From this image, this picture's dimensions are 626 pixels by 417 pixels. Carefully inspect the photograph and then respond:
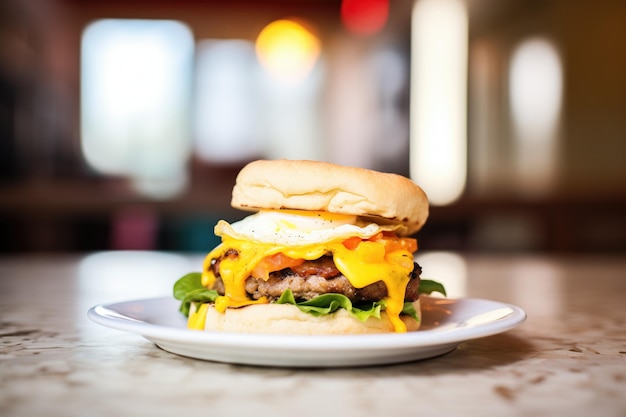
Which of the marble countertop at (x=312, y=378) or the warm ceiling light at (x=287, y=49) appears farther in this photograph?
the warm ceiling light at (x=287, y=49)

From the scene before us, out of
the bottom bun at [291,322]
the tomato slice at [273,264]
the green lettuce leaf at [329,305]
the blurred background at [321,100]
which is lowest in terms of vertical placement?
the bottom bun at [291,322]

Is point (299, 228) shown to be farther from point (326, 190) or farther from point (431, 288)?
point (431, 288)

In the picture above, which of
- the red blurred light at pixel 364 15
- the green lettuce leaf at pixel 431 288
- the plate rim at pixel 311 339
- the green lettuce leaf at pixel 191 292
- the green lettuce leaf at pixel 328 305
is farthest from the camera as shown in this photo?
the red blurred light at pixel 364 15

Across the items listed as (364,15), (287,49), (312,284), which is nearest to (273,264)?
(312,284)

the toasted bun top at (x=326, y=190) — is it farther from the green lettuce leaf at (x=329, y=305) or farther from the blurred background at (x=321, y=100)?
the blurred background at (x=321, y=100)

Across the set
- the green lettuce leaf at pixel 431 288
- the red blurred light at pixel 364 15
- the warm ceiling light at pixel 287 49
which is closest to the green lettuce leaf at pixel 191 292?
the green lettuce leaf at pixel 431 288
